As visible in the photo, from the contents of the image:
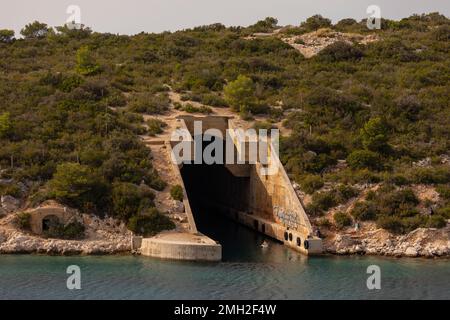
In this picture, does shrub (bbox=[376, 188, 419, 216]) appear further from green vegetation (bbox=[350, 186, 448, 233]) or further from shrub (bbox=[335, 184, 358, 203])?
shrub (bbox=[335, 184, 358, 203])

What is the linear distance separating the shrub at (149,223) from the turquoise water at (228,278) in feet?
9.41

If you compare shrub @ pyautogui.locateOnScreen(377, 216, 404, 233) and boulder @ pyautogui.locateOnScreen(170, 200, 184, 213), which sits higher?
boulder @ pyautogui.locateOnScreen(170, 200, 184, 213)

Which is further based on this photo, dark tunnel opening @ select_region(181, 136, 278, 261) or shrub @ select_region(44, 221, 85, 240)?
dark tunnel opening @ select_region(181, 136, 278, 261)

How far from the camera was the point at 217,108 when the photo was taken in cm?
6712

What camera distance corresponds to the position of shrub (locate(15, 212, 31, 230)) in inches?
1674

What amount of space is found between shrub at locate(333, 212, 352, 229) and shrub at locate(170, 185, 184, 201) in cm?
1157

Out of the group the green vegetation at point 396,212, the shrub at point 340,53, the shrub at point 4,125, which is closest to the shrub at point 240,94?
the shrub at point 340,53

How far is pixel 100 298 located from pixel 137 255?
31.7 ft

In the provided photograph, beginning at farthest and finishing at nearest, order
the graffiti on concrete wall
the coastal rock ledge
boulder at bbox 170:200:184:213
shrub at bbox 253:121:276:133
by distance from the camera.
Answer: shrub at bbox 253:121:276:133 → the graffiti on concrete wall → boulder at bbox 170:200:184:213 → the coastal rock ledge

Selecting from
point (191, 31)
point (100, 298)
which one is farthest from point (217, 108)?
point (191, 31)

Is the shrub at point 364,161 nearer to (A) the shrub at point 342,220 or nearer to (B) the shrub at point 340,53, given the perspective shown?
(A) the shrub at point 342,220

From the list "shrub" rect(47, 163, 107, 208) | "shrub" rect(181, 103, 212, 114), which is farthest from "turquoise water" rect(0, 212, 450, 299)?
"shrub" rect(181, 103, 212, 114)
